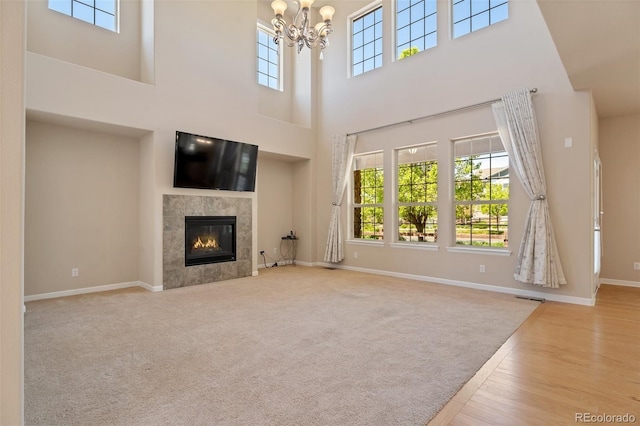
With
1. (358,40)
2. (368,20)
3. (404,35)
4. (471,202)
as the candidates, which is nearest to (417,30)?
(404,35)

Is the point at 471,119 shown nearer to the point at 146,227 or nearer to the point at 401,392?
the point at 401,392

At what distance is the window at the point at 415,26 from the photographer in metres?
5.83

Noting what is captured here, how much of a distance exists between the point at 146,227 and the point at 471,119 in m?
5.42

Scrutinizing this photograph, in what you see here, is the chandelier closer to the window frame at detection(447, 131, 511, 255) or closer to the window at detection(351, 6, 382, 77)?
the window at detection(351, 6, 382, 77)

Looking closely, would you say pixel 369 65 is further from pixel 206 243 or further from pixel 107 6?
pixel 206 243

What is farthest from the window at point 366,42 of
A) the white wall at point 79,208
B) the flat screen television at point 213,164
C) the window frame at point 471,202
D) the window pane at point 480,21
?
the white wall at point 79,208

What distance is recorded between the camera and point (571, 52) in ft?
10.5

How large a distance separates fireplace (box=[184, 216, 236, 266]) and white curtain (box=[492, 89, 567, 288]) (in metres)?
4.64

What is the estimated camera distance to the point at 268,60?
7.61 meters

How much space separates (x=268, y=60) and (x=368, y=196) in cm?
393

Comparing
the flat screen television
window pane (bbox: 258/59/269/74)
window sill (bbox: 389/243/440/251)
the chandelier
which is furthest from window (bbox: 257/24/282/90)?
window sill (bbox: 389/243/440/251)

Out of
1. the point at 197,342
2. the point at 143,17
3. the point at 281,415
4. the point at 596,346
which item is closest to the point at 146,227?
the point at 197,342

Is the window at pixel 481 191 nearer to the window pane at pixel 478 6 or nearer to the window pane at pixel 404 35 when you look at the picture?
the window pane at pixel 478 6

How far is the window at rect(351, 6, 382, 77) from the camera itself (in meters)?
6.66
